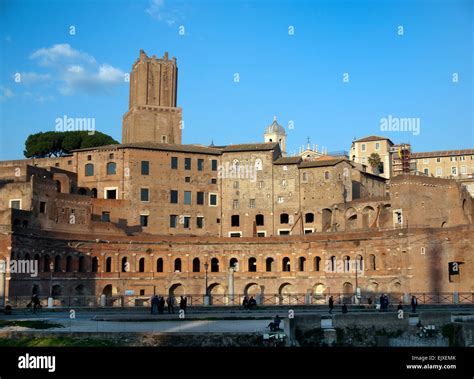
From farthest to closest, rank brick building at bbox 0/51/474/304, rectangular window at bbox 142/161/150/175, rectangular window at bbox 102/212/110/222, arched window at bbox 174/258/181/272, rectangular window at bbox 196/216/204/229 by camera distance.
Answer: rectangular window at bbox 196/216/204/229
rectangular window at bbox 142/161/150/175
rectangular window at bbox 102/212/110/222
arched window at bbox 174/258/181/272
brick building at bbox 0/51/474/304

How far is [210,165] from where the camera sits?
266 feet

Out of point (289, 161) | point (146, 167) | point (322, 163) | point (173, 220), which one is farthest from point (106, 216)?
point (322, 163)

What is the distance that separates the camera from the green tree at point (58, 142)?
304ft

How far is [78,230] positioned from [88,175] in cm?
946

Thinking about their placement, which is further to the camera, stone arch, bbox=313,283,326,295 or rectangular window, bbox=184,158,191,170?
rectangular window, bbox=184,158,191,170

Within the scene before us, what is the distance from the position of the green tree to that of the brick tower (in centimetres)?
783

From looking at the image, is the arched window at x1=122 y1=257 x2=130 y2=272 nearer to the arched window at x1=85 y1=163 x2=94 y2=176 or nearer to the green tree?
the arched window at x1=85 y1=163 x2=94 y2=176

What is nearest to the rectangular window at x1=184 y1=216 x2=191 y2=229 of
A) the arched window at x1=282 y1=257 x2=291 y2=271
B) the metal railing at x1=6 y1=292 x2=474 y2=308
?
the arched window at x1=282 y1=257 x2=291 y2=271

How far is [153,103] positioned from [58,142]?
1561 centimetres

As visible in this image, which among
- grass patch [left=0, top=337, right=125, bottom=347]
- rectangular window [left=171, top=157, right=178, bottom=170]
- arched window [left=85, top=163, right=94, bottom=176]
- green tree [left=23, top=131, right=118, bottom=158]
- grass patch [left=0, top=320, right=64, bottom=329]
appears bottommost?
grass patch [left=0, top=337, right=125, bottom=347]

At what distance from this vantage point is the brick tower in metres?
85.2

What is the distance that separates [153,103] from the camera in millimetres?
86188

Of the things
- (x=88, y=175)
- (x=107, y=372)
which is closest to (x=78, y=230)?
(x=88, y=175)

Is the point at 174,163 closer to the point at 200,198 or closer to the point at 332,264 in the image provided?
the point at 200,198
